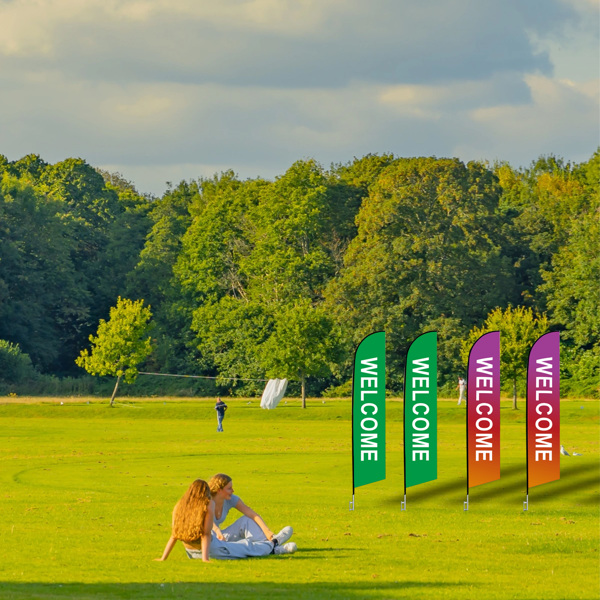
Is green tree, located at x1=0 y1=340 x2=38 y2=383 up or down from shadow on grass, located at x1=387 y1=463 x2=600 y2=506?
up

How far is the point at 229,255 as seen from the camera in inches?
3529

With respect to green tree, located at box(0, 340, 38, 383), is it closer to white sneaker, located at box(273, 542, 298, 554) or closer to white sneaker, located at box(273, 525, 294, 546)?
white sneaker, located at box(273, 525, 294, 546)

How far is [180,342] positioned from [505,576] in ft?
257

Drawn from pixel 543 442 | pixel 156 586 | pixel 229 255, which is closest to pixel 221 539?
pixel 156 586

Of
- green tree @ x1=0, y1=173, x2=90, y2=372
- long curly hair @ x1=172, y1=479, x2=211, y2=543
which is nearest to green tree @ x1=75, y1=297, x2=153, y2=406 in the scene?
green tree @ x1=0, y1=173, x2=90, y2=372

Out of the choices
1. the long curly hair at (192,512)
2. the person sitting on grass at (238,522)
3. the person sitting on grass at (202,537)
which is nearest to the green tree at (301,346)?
the person sitting on grass at (238,522)

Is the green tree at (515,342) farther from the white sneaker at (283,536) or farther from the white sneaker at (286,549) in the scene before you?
the white sneaker at (286,549)

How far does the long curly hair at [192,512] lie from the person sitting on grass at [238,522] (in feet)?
1.62

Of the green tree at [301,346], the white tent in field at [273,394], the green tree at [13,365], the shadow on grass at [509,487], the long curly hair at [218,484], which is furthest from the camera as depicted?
the green tree at [13,365]

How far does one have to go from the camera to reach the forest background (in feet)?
245

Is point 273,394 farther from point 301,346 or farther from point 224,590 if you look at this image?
point 224,590

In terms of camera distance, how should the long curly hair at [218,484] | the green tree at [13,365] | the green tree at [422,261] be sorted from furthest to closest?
the green tree at [13,365] → the green tree at [422,261] → the long curly hair at [218,484]

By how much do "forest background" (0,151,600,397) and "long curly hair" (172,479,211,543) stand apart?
50775 millimetres

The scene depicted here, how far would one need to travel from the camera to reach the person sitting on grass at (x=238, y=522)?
573 inches
